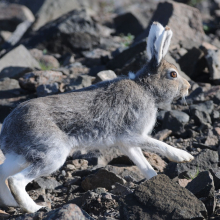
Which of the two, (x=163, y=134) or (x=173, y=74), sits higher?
(x=173, y=74)

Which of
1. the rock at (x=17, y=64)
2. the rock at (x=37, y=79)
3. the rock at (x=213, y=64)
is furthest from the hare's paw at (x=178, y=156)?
the rock at (x=17, y=64)

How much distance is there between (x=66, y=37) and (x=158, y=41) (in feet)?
27.5

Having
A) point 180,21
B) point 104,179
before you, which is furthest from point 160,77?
point 180,21

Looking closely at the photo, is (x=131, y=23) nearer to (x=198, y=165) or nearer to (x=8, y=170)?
(x=198, y=165)

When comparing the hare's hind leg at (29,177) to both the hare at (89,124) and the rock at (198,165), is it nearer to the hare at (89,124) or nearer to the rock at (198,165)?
the hare at (89,124)

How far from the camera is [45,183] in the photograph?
23.3 ft

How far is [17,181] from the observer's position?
560 centimetres

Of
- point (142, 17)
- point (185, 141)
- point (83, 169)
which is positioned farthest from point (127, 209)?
point (142, 17)

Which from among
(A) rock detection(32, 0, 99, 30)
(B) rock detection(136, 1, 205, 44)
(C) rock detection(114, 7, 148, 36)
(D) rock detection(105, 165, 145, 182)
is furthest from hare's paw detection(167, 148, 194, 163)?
(A) rock detection(32, 0, 99, 30)

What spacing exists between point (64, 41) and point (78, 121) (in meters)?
9.00

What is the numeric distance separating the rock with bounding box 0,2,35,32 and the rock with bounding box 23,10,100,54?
341 cm

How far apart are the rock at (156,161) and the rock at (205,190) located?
74.0 inches

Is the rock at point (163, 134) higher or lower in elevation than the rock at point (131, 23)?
higher

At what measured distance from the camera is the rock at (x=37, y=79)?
1051 cm
